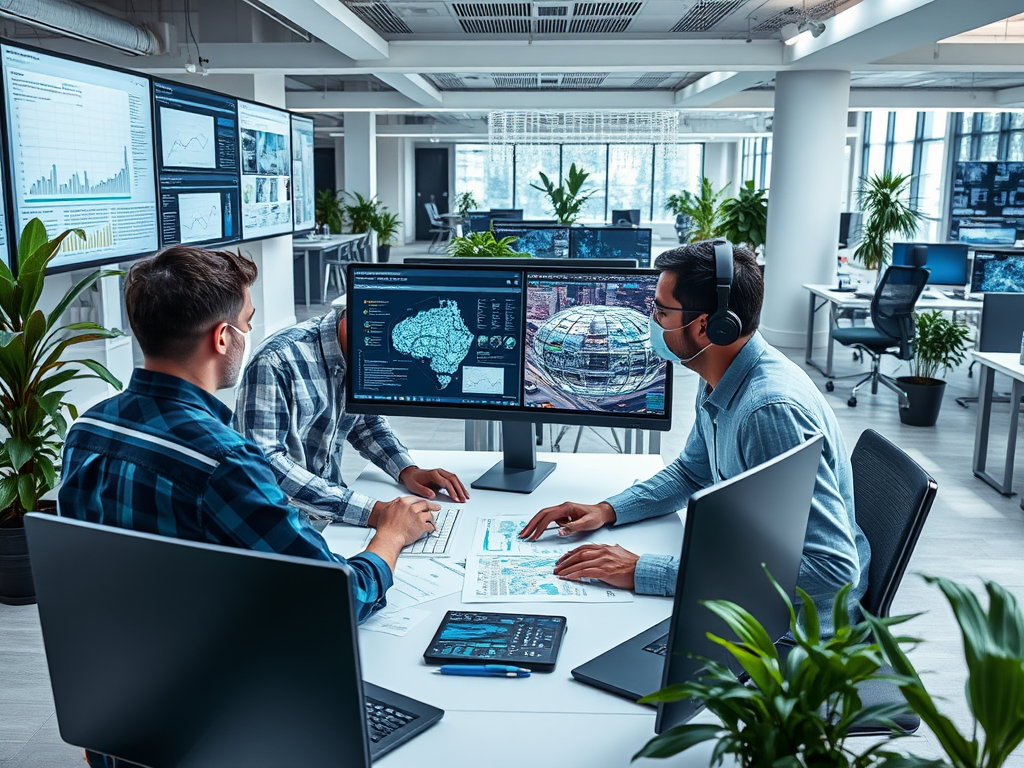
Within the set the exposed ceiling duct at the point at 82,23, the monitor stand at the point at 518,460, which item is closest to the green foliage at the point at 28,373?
the monitor stand at the point at 518,460

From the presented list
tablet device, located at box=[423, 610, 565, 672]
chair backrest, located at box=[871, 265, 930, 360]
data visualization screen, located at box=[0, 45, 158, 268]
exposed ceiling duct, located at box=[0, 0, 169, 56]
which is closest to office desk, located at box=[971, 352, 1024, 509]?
chair backrest, located at box=[871, 265, 930, 360]

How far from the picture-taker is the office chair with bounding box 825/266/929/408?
6.09 meters

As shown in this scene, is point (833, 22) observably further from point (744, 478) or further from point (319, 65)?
point (744, 478)

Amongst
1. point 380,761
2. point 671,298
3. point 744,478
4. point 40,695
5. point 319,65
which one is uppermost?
point 319,65

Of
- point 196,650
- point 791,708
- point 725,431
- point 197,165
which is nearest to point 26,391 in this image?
point 725,431

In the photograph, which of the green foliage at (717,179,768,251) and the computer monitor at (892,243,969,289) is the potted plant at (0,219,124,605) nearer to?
the computer monitor at (892,243,969,289)

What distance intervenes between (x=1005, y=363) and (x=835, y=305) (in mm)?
3343

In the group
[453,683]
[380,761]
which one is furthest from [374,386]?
[380,761]

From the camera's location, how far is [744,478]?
1104 millimetres

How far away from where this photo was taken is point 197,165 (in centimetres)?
619

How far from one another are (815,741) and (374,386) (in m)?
1.54

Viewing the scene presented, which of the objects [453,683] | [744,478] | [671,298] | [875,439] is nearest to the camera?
[744,478]

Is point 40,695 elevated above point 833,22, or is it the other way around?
point 833,22

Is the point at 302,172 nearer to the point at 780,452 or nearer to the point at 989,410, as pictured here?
the point at 989,410
